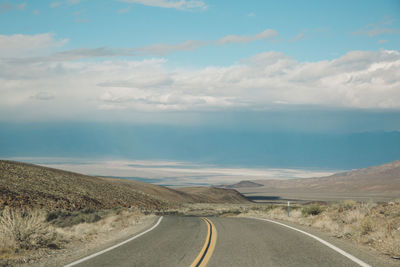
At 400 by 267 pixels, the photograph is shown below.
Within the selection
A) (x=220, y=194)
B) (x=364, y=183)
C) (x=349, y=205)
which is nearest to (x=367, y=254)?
(x=349, y=205)

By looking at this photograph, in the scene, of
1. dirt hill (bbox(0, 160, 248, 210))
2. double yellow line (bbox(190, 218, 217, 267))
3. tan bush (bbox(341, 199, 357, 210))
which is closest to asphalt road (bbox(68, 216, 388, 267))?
double yellow line (bbox(190, 218, 217, 267))

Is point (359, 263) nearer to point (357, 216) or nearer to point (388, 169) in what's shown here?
point (357, 216)

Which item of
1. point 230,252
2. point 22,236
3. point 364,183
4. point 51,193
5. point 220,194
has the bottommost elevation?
point 220,194

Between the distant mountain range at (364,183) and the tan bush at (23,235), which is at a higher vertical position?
the tan bush at (23,235)

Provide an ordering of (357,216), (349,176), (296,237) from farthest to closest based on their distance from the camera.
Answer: (349,176), (357,216), (296,237)

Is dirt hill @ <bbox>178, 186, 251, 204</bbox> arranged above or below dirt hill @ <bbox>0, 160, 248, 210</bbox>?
below

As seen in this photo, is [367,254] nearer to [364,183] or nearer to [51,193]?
[51,193]

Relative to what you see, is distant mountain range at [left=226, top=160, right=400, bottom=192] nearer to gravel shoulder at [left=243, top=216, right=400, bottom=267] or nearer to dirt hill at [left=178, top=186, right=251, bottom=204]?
dirt hill at [left=178, top=186, right=251, bottom=204]

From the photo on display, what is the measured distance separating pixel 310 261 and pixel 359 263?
105 cm

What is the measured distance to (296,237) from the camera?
13000 mm

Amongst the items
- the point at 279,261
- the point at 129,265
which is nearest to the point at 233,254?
the point at 279,261

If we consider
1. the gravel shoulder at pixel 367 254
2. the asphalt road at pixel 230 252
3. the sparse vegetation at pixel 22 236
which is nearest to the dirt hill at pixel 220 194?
the asphalt road at pixel 230 252

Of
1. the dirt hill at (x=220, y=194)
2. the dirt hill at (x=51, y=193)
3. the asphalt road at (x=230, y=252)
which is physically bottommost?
the dirt hill at (x=220, y=194)

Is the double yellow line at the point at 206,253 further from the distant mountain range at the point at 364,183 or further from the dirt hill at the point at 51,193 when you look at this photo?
the distant mountain range at the point at 364,183
